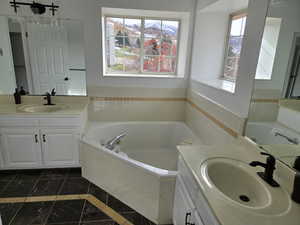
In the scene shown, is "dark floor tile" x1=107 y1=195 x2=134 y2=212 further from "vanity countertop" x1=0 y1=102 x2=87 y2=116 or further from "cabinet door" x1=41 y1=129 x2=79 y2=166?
"vanity countertop" x1=0 y1=102 x2=87 y2=116

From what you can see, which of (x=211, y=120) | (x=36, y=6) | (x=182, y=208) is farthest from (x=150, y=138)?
(x=36, y=6)

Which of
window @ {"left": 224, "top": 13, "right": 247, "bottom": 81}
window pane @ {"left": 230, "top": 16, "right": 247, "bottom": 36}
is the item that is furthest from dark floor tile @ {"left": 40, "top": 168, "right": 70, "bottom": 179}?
window pane @ {"left": 230, "top": 16, "right": 247, "bottom": 36}

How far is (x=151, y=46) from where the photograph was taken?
3041 mm

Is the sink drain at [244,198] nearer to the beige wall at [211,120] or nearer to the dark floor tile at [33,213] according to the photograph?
the beige wall at [211,120]

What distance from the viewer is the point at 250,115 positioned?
1.58 m

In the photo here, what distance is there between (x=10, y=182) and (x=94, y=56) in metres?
1.88

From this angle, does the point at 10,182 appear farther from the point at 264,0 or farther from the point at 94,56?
the point at 264,0

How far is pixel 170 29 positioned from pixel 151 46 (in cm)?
39

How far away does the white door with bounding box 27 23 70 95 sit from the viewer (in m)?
2.57

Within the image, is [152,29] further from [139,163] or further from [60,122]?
[139,163]

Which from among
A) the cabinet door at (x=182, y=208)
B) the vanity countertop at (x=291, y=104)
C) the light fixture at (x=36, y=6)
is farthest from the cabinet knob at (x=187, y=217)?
the light fixture at (x=36, y=6)

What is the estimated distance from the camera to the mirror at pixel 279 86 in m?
1.20

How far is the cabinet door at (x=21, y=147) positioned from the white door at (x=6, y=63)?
73 centimetres

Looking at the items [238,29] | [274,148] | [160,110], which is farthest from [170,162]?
[238,29]
